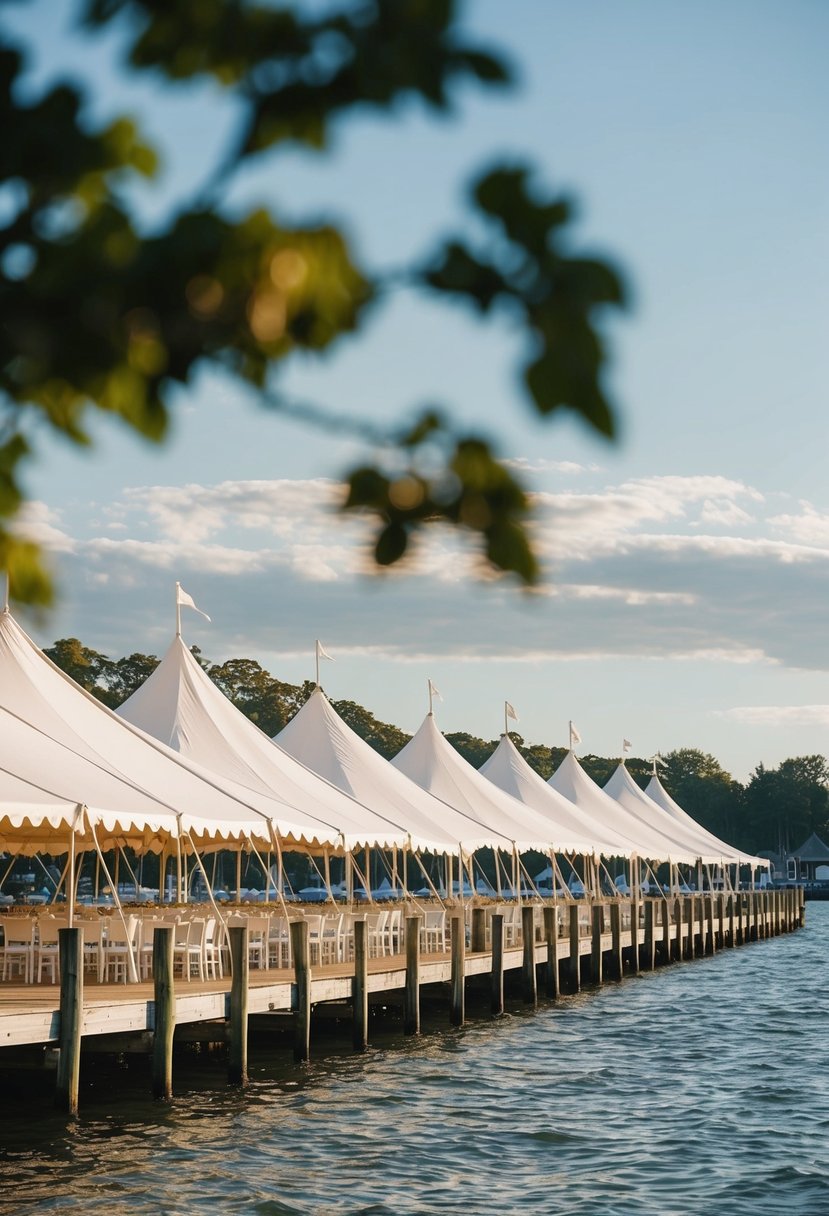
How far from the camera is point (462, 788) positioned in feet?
128

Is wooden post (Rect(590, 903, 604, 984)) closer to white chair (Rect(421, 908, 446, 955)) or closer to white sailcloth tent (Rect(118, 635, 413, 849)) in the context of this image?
white chair (Rect(421, 908, 446, 955))

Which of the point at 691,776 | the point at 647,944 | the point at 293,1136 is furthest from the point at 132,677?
the point at 691,776

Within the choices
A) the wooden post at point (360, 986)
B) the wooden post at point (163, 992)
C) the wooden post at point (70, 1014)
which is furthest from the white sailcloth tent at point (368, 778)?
the wooden post at point (70, 1014)

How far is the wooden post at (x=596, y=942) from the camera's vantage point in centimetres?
3472

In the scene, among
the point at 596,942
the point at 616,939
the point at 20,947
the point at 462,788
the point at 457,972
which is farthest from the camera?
the point at 462,788

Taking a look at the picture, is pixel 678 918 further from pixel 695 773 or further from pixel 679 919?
pixel 695 773

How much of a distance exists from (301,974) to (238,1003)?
1819mm

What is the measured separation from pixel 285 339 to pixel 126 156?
557 millimetres

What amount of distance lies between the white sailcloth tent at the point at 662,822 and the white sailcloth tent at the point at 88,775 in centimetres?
3904

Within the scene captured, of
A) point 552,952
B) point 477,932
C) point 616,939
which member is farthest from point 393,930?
Answer: point 616,939

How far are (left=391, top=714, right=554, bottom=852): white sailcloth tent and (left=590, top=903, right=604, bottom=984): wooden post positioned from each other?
2.19 metres

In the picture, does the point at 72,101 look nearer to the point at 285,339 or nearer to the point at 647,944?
the point at 285,339

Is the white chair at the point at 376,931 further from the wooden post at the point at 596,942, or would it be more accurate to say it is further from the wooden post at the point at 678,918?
the wooden post at the point at 678,918

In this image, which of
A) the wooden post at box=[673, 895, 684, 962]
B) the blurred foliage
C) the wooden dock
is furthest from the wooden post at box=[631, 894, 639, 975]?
the blurred foliage
